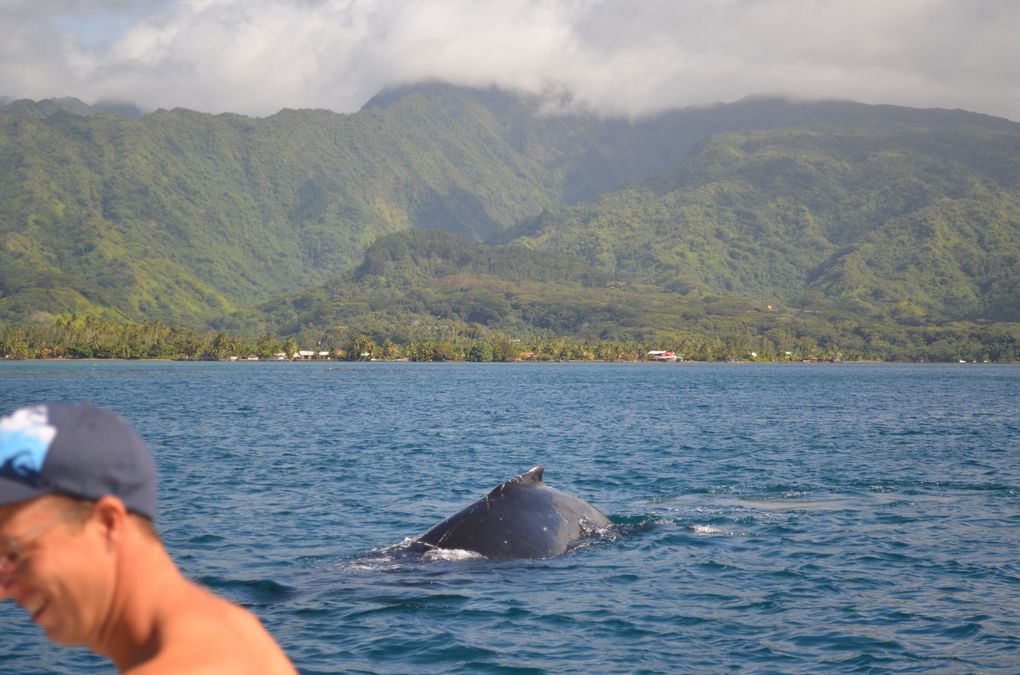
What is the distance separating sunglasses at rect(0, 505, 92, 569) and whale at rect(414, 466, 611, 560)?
771 inches

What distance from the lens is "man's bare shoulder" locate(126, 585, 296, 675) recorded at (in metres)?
3.45

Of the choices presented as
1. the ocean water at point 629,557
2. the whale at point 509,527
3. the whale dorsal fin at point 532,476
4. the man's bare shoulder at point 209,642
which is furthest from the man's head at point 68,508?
the whale dorsal fin at point 532,476

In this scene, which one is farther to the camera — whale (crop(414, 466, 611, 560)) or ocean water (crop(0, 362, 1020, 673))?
whale (crop(414, 466, 611, 560))

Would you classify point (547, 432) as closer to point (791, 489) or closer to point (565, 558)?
point (791, 489)

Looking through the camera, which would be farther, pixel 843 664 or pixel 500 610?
pixel 500 610

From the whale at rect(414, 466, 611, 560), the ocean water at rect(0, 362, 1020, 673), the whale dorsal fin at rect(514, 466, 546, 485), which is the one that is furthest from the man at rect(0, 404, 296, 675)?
the whale dorsal fin at rect(514, 466, 546, 485)

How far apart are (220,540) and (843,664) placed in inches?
633

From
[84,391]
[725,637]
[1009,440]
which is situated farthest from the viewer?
[84,391]

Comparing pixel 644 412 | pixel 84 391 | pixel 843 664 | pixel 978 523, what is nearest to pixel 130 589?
pixel 843 664

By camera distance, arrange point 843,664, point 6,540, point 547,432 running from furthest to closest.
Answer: point 547,432, point 843,664, point 6,540

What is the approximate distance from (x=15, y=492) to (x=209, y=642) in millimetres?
810

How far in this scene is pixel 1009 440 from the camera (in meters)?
62.5

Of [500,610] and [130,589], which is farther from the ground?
[130,589]

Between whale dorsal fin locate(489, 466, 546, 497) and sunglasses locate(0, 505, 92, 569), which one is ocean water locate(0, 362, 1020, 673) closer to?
whale dorsal fin locate(489, 466, 546, 497)
